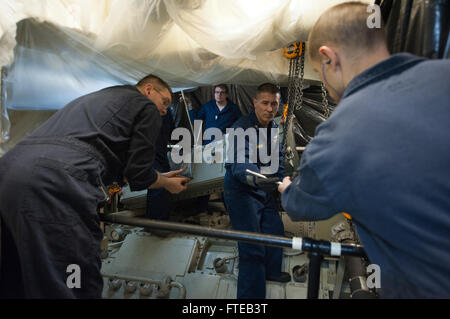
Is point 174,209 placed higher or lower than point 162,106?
lower

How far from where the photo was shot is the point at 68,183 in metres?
1.33

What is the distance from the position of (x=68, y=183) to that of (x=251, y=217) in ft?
4.98

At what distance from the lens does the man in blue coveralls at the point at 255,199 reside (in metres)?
2.24

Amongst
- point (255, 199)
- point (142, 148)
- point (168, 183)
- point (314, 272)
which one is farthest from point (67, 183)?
point (255, 199)

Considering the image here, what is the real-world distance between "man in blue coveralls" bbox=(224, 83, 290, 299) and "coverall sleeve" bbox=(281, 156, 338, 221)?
75cm

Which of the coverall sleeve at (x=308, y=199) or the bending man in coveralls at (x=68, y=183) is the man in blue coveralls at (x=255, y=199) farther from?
the bending man in coveralls at (x=68, y=183)

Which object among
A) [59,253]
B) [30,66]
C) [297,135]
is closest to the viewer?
[59,253]

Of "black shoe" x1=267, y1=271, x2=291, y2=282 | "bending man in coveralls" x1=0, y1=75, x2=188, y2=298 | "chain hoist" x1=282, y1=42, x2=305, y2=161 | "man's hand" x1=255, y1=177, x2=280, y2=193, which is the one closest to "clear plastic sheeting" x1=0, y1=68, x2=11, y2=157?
"bending man in coveralls" x1=0, y1=75, x2=188, y2=298

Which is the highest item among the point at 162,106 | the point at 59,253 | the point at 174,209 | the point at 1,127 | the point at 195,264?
the point at 162,106

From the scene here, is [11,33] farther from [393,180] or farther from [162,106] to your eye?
[393,180]

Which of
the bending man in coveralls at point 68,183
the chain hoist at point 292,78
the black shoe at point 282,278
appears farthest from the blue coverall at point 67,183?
the black shoe at point 282,278

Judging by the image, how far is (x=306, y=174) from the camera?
956 mm

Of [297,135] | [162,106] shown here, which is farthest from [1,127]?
[297,135]

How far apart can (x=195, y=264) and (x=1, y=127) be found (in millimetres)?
2122
